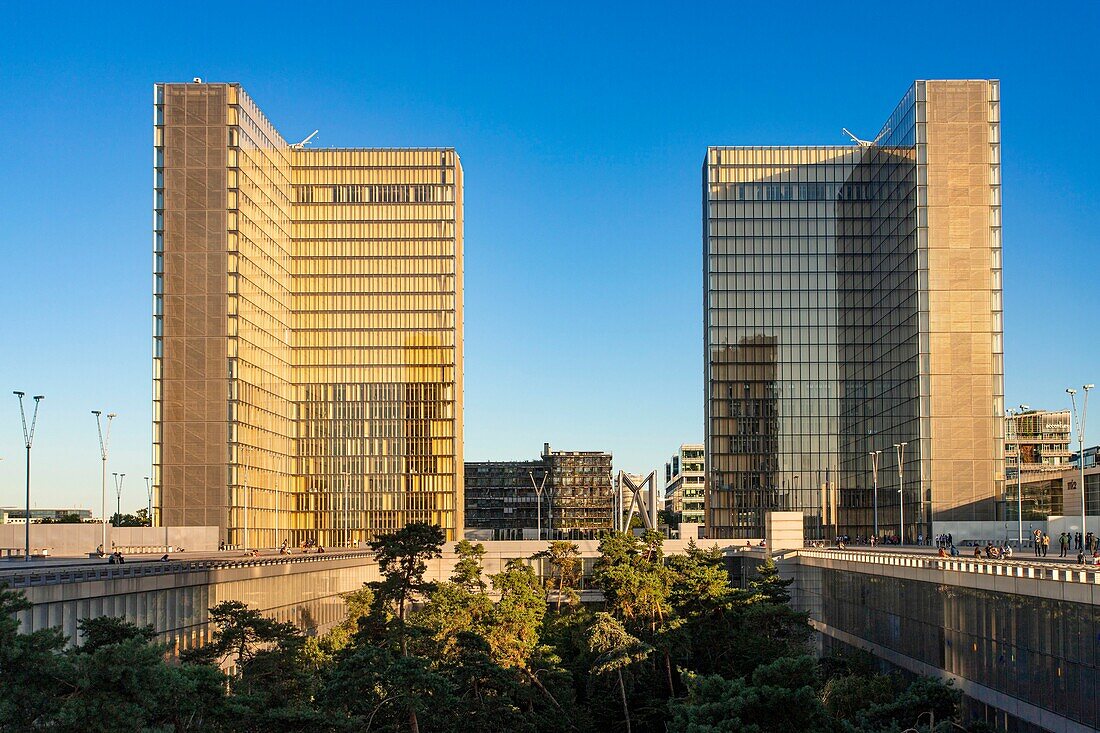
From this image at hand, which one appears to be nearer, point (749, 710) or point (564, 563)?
point (749, 710)

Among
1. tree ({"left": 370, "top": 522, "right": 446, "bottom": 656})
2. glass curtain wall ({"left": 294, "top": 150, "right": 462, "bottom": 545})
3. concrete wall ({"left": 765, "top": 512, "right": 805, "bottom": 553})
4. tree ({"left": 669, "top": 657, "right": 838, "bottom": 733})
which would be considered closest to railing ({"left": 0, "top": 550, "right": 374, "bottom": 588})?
tree ({"left": 370, "top": 522, "right": 446, "bottom": 656})

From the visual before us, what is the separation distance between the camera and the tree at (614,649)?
213 feet

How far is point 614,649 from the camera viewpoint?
215ft

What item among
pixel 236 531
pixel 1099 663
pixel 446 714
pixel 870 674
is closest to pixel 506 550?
pixel 236 531

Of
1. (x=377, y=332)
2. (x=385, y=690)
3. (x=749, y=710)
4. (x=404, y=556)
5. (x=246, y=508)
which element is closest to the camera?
(x=749, y=710)

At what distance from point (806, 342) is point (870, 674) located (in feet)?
405

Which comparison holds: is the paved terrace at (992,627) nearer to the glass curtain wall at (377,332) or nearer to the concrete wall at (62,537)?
the concrete wall at (62,537)

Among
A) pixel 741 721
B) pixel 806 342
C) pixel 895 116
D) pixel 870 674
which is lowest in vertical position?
pixel 870 674

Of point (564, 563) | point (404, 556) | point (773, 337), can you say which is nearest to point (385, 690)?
point (404, 556)

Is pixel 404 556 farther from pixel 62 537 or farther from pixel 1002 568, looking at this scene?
pixel 62 537

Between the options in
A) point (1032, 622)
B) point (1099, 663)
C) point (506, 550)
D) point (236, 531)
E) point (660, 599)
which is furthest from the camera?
point (236, 531)

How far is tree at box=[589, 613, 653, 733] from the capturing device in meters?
65.1

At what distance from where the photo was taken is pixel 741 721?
32.9m

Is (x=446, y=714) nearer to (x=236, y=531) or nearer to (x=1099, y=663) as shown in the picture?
(x=1099, y=663)
